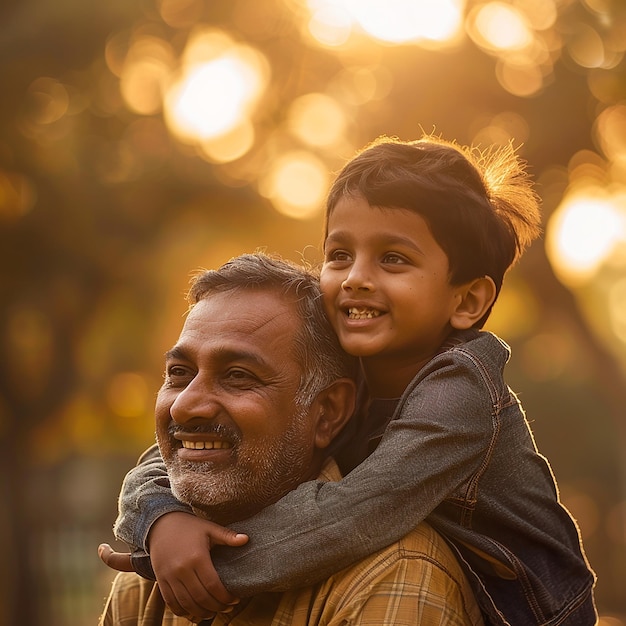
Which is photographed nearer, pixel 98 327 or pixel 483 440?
pixel 483 440

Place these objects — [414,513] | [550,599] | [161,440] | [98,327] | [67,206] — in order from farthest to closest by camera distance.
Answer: [98,327]
[67,206]
[161,440]
[550,599]
[414,513]

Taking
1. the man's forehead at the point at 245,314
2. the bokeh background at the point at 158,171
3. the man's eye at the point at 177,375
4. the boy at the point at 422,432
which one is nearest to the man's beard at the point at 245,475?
the boy at the point at 422,432

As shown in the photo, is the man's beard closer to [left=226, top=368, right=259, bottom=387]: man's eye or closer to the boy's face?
[left=226, top=368, right=259, bottom=387]: man's eye

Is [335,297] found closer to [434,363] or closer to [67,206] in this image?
[434,363]

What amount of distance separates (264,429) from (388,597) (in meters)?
0.78

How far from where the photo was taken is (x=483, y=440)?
128 inches

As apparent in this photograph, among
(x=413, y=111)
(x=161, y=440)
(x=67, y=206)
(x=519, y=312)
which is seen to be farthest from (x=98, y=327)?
(x=161, y=440)

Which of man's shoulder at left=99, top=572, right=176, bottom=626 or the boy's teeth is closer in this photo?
the boy's teeth

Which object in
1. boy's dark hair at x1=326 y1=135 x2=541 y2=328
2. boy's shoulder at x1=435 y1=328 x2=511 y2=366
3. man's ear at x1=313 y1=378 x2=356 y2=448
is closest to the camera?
boy's shoulder at x1=435 y1=328 x2=511 y2=366

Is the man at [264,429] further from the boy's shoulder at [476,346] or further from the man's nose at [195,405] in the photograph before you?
the boy's shoulder at [476,346]

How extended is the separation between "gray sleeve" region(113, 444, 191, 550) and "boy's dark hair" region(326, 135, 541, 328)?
120 centimetres

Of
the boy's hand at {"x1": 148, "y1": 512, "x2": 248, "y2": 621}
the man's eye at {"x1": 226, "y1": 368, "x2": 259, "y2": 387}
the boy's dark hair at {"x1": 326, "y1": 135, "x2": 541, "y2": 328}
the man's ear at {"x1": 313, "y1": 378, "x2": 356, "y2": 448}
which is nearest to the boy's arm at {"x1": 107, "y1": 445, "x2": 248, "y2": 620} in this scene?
the boy's hand at {"x1": 148, "y1": 512, "x2": 248, "y2": 621}

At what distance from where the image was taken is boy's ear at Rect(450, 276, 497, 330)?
372 centimetres

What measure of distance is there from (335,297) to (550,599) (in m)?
1.26
